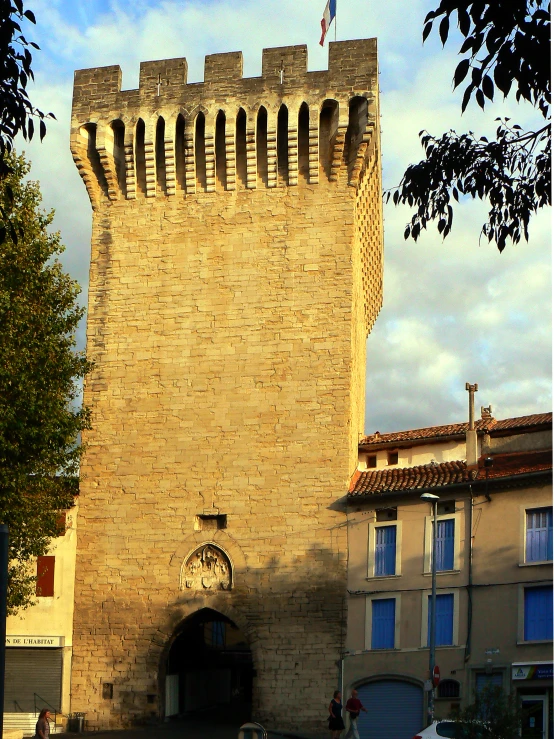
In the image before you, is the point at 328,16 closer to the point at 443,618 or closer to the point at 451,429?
the point at 451,429

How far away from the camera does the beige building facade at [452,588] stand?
26188 millimetres

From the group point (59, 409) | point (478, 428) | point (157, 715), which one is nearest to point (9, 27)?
point (59, 409)

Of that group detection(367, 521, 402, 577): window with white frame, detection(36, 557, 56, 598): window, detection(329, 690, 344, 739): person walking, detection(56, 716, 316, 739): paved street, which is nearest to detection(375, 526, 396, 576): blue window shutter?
detection(367, 521, 402, 577): window with white frame

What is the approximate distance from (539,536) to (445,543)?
2378 millimetres

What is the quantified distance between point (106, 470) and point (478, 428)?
10.0 metres

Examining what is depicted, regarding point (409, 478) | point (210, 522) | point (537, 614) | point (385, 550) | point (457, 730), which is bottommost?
point (457, 730)

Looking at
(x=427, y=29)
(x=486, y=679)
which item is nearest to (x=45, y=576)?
(x=486, y=679)

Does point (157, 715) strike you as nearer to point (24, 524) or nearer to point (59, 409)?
point (24, 524)

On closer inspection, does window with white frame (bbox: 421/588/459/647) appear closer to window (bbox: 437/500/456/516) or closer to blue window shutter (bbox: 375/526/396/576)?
blue window shutter (bbox: 375/526/396/576)

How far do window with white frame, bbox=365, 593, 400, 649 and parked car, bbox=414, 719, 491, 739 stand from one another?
663cm

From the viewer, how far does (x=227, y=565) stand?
29219 millimetres

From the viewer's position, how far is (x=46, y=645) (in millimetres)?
29328

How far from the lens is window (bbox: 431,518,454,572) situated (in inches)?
1094

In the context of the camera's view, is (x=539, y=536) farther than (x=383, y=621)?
No
